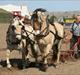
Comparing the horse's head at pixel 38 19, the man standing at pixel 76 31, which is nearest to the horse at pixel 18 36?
the horse's head at pixel 38 19

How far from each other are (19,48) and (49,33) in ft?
3.84

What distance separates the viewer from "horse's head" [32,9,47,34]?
13.0m

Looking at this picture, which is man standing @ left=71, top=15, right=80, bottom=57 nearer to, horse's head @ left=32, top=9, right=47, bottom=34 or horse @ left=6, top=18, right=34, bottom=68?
horse's head @ left=32, top=9, right=47, bottom=34

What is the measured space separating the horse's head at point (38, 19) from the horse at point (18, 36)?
206 mm

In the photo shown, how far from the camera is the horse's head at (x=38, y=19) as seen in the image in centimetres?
1296

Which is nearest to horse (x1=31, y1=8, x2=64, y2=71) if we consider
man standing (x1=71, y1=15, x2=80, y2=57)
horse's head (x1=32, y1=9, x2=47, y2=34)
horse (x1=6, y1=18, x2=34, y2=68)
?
horse's head (x1=32, y1=9, x2=47, y2=34)

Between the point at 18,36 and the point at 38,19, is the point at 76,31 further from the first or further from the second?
the point at 18,36

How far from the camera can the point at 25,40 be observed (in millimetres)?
13039

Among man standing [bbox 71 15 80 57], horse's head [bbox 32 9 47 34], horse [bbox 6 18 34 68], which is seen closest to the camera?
horse [bbox 6 18 34 68]

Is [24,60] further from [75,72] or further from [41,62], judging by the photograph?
[75,72]

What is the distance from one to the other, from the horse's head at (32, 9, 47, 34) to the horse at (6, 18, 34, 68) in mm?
206

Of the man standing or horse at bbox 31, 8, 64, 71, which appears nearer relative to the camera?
horse at bbox 31, 8, 64, 71

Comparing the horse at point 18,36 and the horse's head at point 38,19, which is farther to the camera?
the horse's head at point 38,19

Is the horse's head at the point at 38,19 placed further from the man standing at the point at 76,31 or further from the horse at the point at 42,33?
the man standing at the point at 76,31
